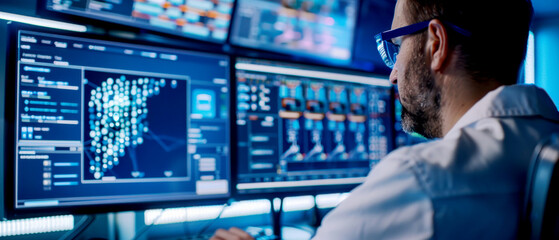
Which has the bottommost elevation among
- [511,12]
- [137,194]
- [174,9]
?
[137,194]

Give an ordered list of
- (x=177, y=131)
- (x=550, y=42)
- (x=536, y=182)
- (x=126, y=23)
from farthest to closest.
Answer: (x=550, y=42), (x=126, y=23), (x=177, y=131), (x=536, y=182)

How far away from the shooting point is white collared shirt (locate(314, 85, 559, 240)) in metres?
0.50

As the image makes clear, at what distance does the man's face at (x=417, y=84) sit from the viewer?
81cm

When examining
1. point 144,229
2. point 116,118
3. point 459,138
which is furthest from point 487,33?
point 144,229

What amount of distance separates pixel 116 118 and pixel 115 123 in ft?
0.04

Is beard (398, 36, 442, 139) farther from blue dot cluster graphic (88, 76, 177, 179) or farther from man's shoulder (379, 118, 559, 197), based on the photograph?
blue dot cluster graphic (88, 76, 177, 179)

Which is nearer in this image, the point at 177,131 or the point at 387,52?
the point at 387,52

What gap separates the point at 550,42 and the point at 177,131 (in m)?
1.98

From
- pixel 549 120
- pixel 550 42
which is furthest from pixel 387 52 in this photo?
pixel 550 42

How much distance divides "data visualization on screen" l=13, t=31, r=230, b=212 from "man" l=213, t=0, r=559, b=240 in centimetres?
28

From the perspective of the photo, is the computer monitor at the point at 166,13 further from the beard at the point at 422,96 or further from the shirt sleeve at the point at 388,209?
the shirt sleeve at the point at 388,209

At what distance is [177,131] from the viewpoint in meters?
1.05

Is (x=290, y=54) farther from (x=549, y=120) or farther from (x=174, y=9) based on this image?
(x=549, y=120)

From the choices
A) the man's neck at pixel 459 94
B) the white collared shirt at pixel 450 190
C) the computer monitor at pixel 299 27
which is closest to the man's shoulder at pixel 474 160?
the white collared shirt at pixel 450 190
